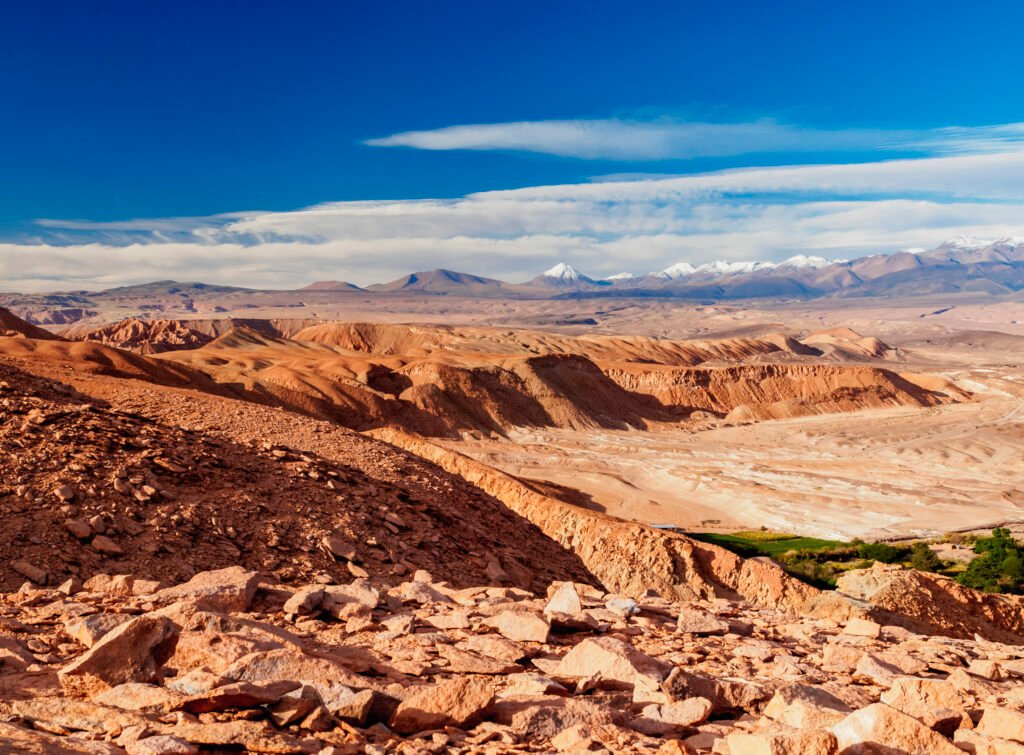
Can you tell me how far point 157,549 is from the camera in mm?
11125

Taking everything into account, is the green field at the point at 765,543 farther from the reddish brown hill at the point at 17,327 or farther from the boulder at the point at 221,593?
the reddish brown hill at the point at 17,327

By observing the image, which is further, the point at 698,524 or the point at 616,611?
the point at 698,524

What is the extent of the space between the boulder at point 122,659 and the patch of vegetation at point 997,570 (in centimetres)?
3172

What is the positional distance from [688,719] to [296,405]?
162ft

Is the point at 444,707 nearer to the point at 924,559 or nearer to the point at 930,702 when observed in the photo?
the point at 930,702

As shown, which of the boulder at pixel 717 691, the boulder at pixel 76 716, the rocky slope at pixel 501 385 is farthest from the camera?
the rocky slope at pixel 501 385

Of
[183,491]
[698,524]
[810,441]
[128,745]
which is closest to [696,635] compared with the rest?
[128,745]

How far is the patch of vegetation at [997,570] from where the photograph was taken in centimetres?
3191

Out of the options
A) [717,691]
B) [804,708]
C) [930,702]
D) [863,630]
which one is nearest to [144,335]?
[863,630]

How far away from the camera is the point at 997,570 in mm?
32938

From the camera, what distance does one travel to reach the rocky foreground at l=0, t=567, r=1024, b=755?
5.26m

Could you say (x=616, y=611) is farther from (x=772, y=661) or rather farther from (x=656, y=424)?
(x=656, y=424)

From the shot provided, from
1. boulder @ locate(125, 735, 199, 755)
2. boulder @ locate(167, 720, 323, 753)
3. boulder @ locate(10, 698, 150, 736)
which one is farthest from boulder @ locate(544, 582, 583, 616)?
boulder @ locate(125, 735, 199, 755)

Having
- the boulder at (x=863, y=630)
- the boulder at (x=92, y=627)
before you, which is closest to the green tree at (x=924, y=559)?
the boulder at (x=863, y=630)
